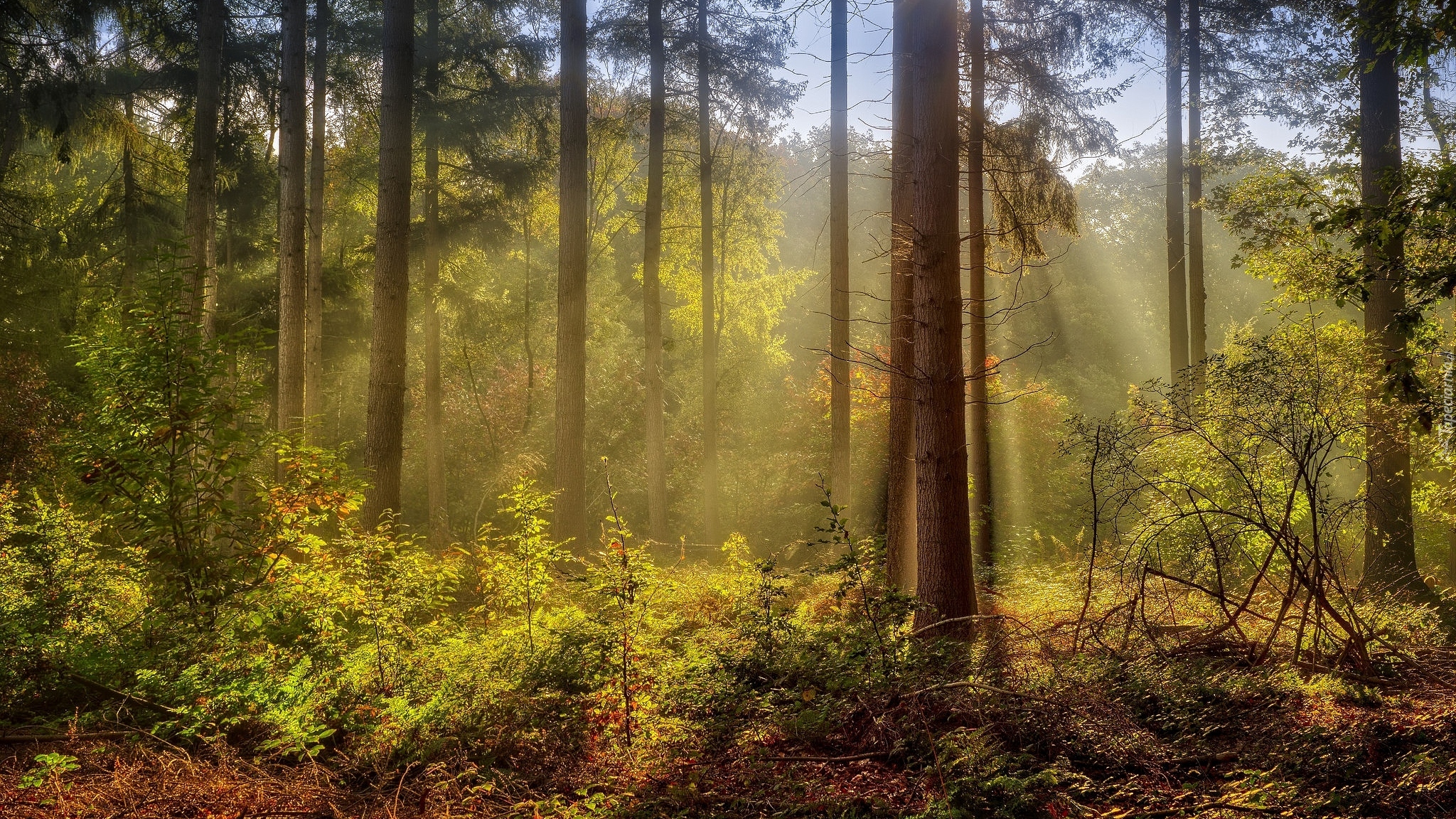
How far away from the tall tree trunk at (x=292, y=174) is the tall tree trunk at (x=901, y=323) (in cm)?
803

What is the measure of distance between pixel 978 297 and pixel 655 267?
6.49 m

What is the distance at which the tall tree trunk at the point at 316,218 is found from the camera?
12867 millimetres

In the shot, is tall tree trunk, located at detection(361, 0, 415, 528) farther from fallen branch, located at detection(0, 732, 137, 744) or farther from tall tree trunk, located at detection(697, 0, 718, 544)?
tall tree trunk, located at detection(697, 0, 718, 544)

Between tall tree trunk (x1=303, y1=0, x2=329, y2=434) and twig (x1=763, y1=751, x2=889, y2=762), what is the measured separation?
10.3m

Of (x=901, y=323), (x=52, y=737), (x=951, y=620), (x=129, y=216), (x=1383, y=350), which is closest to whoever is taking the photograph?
(x=52, y=737)

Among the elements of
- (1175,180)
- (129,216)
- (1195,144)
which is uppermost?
(1195,144)

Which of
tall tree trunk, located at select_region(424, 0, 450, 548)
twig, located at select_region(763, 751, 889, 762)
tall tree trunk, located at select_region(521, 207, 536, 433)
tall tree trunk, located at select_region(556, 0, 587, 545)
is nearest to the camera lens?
twig, located at select_region(763, 751, 889, 762)

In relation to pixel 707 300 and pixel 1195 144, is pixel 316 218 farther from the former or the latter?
pixel 1195 144

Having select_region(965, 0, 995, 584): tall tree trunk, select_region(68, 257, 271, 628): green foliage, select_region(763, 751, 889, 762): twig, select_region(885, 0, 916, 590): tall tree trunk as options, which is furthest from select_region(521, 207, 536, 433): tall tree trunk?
select_region(763, 751, 889, 762): twig

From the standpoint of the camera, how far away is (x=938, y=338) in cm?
639

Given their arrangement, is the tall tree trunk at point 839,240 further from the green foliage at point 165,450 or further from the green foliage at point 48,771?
the green foliage at point 48,771

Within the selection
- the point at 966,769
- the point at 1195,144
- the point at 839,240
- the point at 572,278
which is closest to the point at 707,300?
the point at 839,240

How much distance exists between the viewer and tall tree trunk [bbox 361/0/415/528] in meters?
8.72

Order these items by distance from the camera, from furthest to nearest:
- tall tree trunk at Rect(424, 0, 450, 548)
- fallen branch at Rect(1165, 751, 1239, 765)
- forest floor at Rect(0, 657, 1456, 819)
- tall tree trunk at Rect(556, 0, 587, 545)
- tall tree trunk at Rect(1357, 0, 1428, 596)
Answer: tall tree trunk at Rect(424, 0, 450, 548), tall tree trunk at Rect(556, 0, 587, 545), tall tree trunk at Rect(1357, 0, 1428, 596), fallen branch at Rect(1165, 751, 1239, 765), forest floor at Rect(0, 657, 1456, 819)
